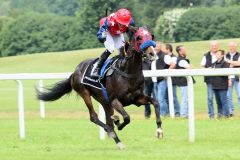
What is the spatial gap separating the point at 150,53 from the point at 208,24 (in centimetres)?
6247

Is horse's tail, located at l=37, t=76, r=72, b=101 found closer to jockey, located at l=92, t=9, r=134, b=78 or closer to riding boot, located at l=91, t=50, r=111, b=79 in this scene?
riding boot, located at l=91, t=50, r=111, b=79

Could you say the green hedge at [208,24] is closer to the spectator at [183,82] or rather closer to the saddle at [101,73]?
the spectator at [183,82]

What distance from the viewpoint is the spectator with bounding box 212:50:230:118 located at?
16.9m

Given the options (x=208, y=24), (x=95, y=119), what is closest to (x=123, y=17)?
(x=95, y=119)

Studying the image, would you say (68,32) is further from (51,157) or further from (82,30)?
(51,157)

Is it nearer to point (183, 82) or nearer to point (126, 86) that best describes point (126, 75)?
point (126, 86)

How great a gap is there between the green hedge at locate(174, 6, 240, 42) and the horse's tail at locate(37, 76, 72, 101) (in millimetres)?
56650

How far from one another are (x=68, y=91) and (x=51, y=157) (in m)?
2.86

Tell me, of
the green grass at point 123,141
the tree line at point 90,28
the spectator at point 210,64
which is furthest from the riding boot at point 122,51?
the tree line at point 90,28

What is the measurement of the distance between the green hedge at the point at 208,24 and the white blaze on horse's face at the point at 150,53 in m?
58.8

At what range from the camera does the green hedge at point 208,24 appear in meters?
69.8

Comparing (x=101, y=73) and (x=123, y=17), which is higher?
(x=123, y=17)

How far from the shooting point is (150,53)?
10453mm

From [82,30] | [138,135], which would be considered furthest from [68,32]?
[138,135]
